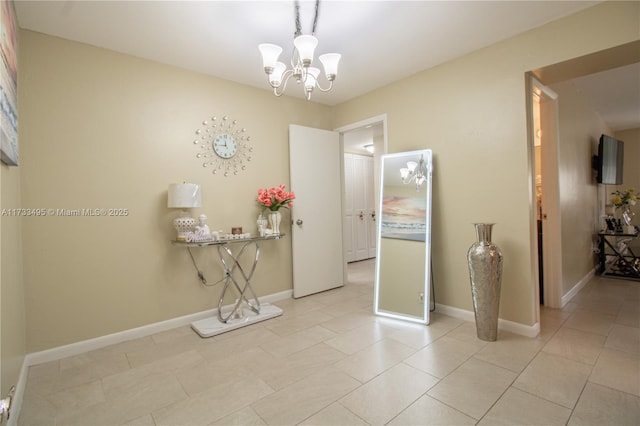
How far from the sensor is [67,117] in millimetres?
2504

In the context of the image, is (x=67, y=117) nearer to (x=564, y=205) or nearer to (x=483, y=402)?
(x=483, y=402)

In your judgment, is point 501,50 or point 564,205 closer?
point 501,50

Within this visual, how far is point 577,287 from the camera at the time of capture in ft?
12.7

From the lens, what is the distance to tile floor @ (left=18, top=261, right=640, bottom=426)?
1.69 metres

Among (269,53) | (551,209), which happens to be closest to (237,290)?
(269,53)

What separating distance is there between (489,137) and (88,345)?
13.3 feet

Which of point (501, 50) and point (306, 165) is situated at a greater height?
point (501, 50)

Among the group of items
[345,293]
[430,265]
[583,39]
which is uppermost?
[583,39]

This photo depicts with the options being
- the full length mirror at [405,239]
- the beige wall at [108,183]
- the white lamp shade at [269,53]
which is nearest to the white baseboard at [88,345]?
the beige wall at [108,183]

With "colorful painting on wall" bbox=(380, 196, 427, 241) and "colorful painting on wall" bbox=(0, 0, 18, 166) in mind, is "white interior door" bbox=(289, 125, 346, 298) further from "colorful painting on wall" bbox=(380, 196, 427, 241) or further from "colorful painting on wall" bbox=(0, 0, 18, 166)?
"colorful painting on wall" bbox=(0, 0, 18, 166)

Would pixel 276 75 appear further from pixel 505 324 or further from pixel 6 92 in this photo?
pixel 505 324

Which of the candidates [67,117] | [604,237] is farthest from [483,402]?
[604,237]

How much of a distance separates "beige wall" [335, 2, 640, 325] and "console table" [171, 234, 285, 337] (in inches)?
75.3

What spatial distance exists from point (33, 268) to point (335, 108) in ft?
12.6
